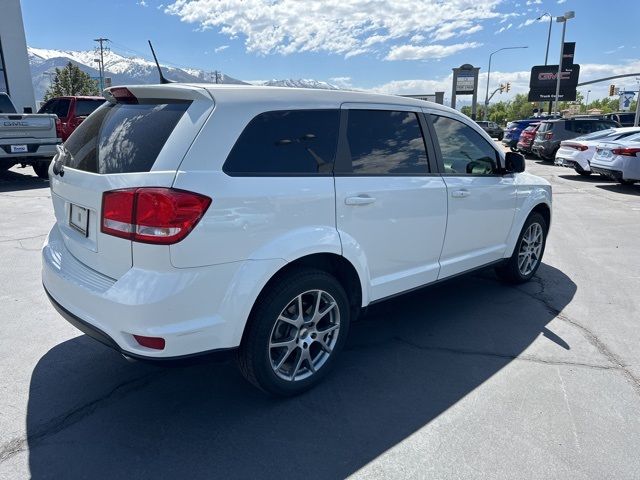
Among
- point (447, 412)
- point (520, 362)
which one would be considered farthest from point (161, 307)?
point (520, 362)

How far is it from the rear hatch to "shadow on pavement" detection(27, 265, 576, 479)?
86 centimetres

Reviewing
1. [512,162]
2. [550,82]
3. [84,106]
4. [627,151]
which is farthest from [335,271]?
[550,82]

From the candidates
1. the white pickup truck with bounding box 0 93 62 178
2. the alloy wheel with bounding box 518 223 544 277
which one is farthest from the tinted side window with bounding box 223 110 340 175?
the white pickup truck with bounding box 0 93 62 178

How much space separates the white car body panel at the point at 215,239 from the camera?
2.38m

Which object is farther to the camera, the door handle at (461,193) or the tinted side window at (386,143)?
the door handle at (461,193)

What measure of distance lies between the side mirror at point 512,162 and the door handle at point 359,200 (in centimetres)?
190

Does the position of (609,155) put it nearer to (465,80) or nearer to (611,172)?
(611,172)

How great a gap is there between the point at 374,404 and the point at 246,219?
1.41 metres

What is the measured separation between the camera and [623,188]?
12703 mm

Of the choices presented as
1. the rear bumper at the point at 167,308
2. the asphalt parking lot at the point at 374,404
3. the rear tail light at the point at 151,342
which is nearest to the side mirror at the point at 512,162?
the asphalt parking lot at the point at 374,404

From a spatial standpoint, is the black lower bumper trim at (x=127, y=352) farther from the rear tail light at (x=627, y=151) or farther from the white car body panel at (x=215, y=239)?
the rear tail light at (x=627, y=151)

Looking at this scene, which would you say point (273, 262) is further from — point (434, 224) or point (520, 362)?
point (520, 362)

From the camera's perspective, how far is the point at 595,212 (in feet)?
30.9

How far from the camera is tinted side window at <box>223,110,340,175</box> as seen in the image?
8.63ft
